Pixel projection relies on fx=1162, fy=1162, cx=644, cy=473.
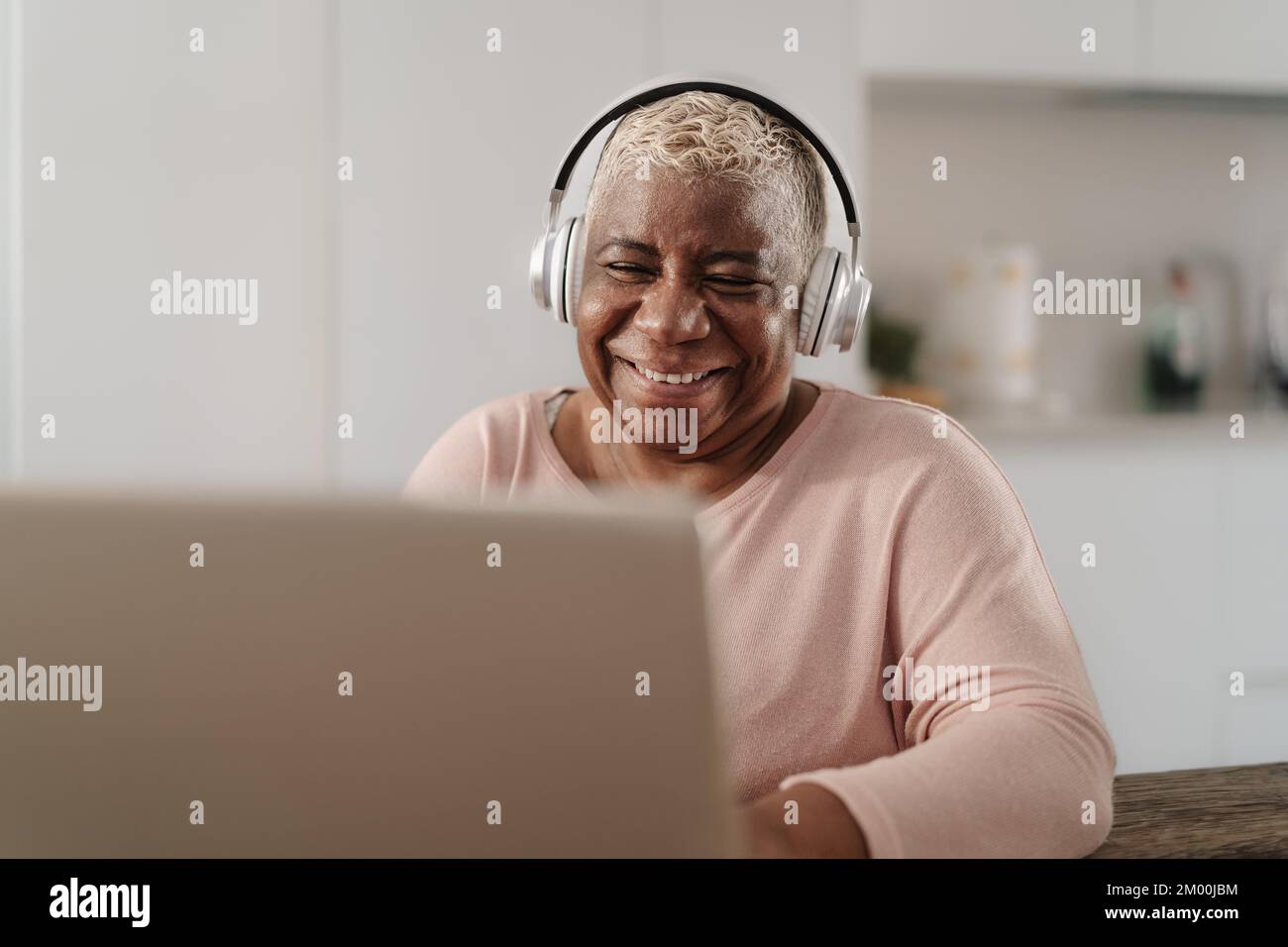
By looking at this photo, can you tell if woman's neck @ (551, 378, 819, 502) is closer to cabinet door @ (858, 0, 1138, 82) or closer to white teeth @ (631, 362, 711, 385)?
white teeth @ (631, 362, 711, 385)

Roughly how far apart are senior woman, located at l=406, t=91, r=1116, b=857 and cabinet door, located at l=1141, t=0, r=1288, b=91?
65.9 inches

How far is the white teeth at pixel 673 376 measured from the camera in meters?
1.04

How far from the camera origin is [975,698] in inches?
30.4

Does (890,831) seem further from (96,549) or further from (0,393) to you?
(0,393)

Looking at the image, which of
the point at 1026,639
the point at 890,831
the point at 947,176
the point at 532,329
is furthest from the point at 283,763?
the point at 947,176

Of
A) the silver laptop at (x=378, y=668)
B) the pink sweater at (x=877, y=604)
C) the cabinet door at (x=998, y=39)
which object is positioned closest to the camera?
the silver laptop at (x=378, y=668)

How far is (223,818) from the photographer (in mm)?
444

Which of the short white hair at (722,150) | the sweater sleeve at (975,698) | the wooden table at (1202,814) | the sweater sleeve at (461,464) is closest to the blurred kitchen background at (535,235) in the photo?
the sweater sleeve at (461,464)

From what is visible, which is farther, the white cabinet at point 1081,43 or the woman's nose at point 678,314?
the white cabinet at point 1081,43

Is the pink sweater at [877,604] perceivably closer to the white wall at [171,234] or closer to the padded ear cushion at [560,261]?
the padded ear cushion at [560,261]

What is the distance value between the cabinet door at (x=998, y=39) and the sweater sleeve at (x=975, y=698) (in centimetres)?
152

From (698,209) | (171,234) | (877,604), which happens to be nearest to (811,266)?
(698,209)

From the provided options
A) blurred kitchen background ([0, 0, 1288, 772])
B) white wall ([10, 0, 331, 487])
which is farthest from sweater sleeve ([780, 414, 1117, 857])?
white wall ([10, 0, 331, 487])

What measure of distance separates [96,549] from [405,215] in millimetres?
1813
